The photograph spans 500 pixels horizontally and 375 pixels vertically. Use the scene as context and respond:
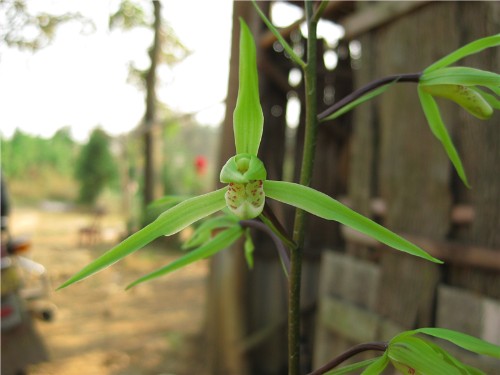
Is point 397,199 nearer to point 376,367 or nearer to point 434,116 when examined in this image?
point 434,116

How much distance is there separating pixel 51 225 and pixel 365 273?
32.7ft

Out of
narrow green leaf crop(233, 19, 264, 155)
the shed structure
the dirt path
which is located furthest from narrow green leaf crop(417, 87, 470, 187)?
the dirt path

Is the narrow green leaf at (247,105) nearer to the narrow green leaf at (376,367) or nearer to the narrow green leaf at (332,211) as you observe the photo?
the narrow green leaf at (332,211)

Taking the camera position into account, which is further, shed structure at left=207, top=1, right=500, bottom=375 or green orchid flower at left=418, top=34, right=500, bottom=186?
shed structure at left=207, top=1, right=500, bottom=375

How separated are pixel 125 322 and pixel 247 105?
12.5 ft

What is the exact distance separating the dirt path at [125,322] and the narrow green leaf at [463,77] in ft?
6.70

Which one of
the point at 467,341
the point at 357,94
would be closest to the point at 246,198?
the point at 357,94

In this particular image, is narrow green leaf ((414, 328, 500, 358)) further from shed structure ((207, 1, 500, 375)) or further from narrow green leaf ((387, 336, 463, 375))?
shed structure ((207, 1, 500, 375))

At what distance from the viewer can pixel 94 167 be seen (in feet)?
47.5

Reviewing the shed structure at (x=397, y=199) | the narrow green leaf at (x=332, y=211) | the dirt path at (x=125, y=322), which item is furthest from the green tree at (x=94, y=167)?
the narrow green leaf at (x=332, y=211)

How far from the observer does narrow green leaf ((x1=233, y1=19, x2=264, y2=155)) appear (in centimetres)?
55

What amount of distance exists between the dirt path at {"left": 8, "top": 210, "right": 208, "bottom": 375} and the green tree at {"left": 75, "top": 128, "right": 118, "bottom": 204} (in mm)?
7683

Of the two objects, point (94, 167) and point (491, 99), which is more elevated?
point (491, 99)

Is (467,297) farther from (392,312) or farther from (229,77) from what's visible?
(229,77)
